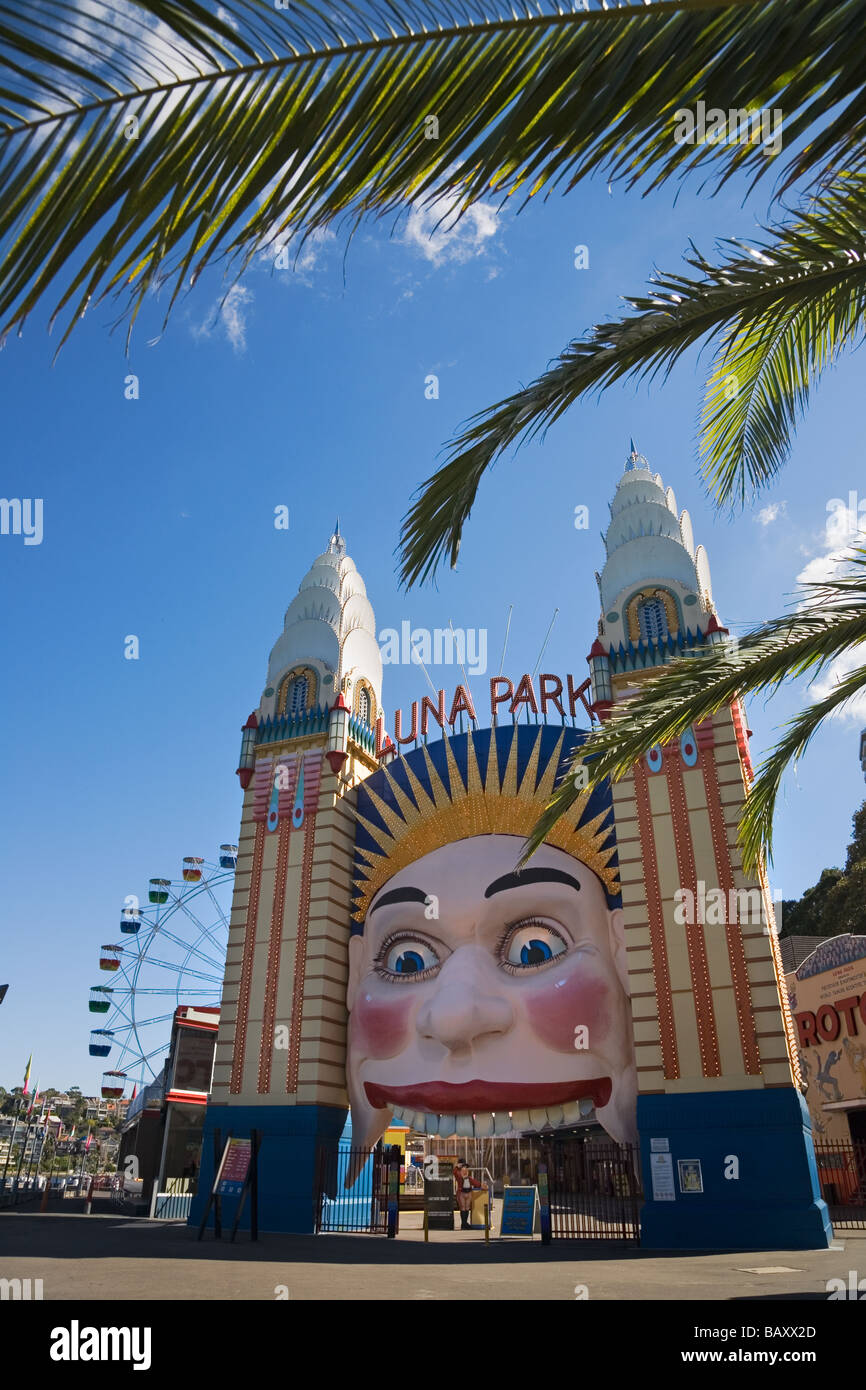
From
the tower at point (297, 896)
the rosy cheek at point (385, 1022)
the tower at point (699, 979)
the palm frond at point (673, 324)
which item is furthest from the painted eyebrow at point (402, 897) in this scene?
the palm frond at point (673, 324)

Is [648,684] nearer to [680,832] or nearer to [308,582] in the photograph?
[680,832]

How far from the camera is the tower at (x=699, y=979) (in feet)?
50.2

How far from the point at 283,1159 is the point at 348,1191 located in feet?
5.49

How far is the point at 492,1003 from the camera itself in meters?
17.5

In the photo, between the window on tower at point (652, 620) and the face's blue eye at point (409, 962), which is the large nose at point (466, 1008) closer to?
the face's blue eye at point (409, 962)

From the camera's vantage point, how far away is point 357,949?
20719mm

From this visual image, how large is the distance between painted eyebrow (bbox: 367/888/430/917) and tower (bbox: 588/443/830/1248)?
4179mm

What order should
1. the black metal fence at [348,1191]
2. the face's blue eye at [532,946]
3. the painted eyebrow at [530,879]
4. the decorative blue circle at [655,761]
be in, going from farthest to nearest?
the black metal fence at [348,1191]
the decorative blue circle at [655,761]
the painted eyebrow at [530,879]
the face's blue eye at [532,946]

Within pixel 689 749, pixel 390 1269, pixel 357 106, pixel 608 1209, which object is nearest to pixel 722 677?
pixel 357 106

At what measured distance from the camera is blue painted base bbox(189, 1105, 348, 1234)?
18.6 meters

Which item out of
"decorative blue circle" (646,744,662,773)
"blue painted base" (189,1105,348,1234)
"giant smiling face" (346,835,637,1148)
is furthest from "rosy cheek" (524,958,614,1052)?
"blue painted base" (189,1105,348,1234)

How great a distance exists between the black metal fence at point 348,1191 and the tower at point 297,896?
29cm

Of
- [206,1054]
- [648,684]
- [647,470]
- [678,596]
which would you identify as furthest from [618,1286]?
[206,1054]

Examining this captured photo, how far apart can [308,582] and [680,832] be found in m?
12.0
